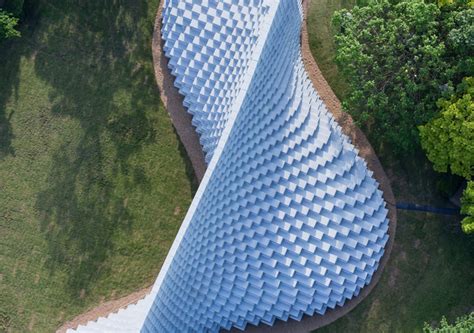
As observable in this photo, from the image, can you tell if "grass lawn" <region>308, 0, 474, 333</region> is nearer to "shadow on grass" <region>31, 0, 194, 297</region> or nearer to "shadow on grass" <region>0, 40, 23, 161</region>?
"shadow on grass" <region>31, 0, 194, 297</region>

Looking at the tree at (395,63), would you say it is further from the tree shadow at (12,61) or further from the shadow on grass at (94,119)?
the tree shadow at (12,61)

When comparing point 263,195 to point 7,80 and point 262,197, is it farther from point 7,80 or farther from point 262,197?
point 7,80

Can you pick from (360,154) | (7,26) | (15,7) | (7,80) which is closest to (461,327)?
(360,154)

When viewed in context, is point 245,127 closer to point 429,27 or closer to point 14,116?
point 429,27

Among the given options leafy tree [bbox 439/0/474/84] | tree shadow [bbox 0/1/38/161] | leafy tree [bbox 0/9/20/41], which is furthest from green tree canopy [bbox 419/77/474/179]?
tree shadow [bbox 0/1/38/161]

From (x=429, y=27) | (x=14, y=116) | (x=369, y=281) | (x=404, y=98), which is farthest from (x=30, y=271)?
(x=429, y=27)

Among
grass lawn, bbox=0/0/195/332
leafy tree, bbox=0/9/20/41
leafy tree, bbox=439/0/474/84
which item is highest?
leafy tree, bbox=439/0/474/84
